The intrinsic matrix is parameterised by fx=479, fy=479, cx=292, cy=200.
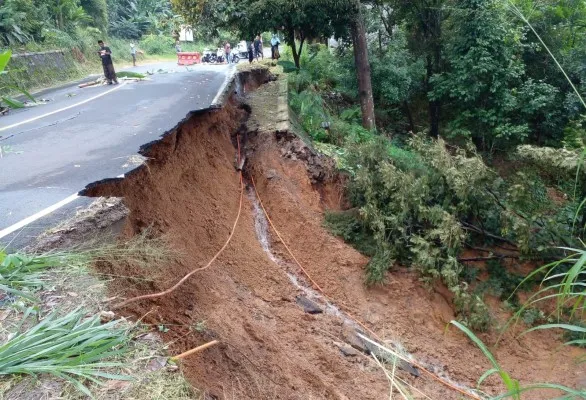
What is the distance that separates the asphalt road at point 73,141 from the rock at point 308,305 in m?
3.09

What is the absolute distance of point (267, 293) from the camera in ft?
23.3

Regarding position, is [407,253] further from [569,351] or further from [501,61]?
[501,61]

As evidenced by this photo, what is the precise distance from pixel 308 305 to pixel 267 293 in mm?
653

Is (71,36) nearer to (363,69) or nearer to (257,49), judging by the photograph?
(257,49)

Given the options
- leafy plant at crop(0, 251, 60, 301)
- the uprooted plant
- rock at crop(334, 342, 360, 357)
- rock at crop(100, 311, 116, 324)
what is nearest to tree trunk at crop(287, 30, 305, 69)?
the uprooted plant

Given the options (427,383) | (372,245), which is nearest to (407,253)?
(372,245)

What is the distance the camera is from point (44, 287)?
3.41m

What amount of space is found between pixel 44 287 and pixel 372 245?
576 cm

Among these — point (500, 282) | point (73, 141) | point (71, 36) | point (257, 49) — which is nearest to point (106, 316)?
point (73, 141)

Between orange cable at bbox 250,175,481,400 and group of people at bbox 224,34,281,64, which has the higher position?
group of people at bbox 224,34,281,64

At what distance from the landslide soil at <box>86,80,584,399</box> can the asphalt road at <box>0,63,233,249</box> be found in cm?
46

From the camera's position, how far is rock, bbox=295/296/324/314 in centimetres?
711

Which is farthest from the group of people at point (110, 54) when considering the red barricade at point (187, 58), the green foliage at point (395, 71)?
the green foliage at point (395, 71)

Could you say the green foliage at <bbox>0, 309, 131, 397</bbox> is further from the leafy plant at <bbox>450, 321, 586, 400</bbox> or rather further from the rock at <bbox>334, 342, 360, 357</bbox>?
the rock at <bbox>334, 342, 360, 357</bbox>
